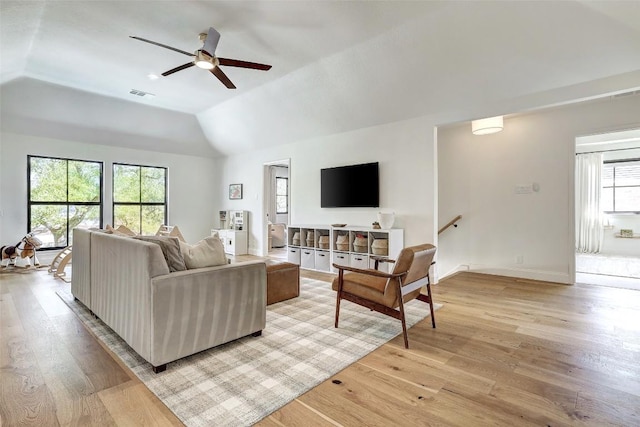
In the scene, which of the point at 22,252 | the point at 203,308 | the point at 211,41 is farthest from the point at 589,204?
the point at 22,252

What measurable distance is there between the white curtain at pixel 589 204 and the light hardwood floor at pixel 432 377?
201 inches

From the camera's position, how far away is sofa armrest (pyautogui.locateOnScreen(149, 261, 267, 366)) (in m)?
2.03

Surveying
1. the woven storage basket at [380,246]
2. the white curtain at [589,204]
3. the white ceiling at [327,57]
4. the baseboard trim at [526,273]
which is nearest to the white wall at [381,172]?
the white ceiling at [327,57]

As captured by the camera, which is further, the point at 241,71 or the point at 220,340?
the point at 241,71

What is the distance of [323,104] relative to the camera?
203 inches

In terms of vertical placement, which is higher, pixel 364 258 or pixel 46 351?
pixel 364 258

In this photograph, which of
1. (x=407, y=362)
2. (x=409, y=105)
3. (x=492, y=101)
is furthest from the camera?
(x=409, y=105)

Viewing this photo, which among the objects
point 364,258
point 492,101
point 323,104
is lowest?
point 364,258

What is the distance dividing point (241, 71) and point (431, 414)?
4.79m

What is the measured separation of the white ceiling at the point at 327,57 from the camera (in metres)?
3.04

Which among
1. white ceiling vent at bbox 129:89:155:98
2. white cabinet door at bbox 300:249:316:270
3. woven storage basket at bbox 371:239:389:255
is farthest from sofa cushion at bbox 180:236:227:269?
white ceiling vent at bbox 129:89:155:98

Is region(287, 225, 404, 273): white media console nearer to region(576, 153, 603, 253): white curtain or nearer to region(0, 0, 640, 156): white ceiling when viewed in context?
region(0, 0, 640, 156): white ceiling

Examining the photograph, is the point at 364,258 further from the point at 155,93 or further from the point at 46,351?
the point at 155,93

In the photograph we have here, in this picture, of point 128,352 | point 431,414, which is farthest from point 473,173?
point 128,352
